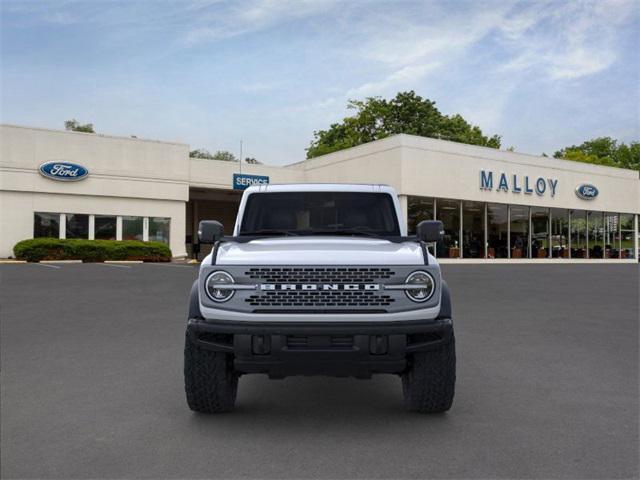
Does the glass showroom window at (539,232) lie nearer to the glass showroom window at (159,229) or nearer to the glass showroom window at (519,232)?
the glass showroom window at (519,232)

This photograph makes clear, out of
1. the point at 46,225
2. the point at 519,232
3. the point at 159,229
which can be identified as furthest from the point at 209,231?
the point at 519,232

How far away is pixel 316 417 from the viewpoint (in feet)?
14.8

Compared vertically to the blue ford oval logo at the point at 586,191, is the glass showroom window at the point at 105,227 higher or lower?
lower

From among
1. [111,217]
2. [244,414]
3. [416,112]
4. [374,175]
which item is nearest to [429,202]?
[374,175]

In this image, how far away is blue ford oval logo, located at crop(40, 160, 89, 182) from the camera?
32.7m

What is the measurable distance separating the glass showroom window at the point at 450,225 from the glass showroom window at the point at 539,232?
7.29 metres

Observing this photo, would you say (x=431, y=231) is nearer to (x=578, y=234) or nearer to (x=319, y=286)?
(x=319, y=286)

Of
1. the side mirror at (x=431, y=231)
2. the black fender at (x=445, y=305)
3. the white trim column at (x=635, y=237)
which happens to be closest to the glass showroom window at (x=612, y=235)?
the white trim column at (x=635, y=237)

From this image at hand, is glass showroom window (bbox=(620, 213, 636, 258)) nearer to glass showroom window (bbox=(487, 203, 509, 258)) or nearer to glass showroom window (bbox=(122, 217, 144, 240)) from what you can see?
glass showroom window (bbox=(487, 203, 509, 258))

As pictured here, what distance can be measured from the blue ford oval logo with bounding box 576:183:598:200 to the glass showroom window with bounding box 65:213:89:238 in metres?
34.0

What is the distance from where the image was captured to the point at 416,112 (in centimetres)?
6109

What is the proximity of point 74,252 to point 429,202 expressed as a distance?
67.4 ft

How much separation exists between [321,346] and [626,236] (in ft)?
166

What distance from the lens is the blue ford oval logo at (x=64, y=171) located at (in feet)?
107
